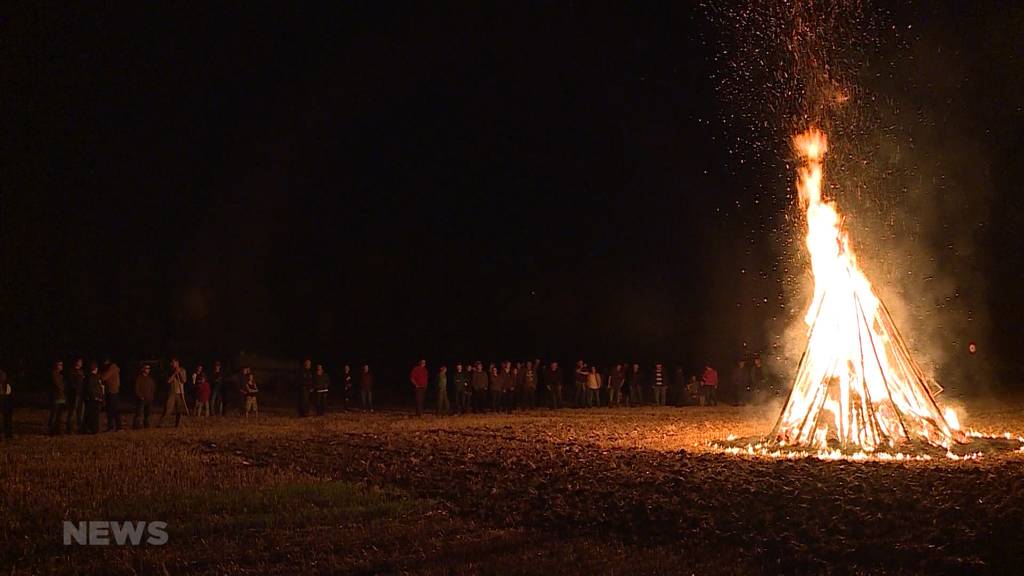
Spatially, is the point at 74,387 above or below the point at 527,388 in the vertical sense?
above

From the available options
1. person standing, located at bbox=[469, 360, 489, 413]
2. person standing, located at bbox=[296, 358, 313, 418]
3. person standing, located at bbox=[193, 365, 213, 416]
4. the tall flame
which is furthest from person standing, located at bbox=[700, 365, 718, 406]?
person standing, located at bbox=[193, 365, 213, 416]

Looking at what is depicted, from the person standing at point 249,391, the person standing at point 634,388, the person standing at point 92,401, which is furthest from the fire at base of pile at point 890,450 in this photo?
the person standing at point 634,388

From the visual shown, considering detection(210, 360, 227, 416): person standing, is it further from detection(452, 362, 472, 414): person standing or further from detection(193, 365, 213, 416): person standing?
detection(452, 362, 472, 414): person standing

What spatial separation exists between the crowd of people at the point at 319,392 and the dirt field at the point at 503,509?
2.67 meters

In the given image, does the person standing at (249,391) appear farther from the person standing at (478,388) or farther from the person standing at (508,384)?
the person standing at (508,384)

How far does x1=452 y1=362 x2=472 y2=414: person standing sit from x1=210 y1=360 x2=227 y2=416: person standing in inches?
249

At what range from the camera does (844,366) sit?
16609 millimetres

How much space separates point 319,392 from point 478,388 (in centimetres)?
466

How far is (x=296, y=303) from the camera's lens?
55.6 metres

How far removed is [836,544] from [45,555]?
23.8 feet

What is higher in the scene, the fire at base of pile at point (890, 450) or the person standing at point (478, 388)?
the person standing at point (478, 388)

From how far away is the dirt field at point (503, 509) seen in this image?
823 cm

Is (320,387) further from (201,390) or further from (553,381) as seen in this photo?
(553,381)

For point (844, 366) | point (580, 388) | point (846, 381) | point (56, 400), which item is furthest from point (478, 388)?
point (846, 381)
